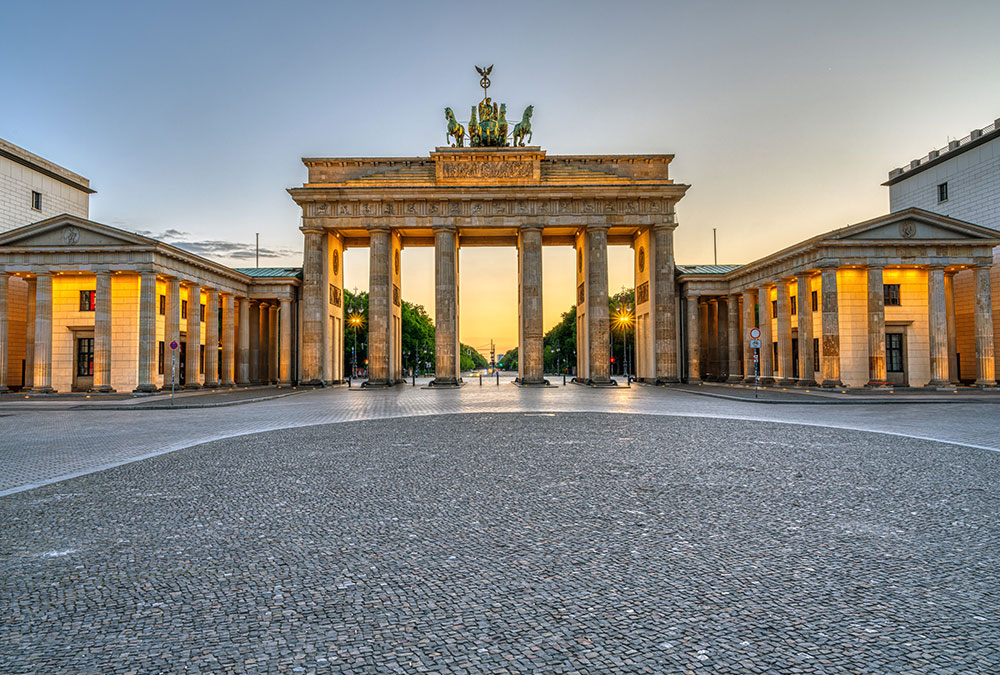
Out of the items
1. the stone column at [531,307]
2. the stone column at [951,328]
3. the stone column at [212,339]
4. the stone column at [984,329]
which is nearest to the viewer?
the stone column at [984,329]

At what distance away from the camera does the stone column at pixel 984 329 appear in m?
36.3

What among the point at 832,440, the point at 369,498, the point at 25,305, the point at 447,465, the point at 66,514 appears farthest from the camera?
the point at 25,305

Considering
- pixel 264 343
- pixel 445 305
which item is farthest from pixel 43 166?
pixel 445 305

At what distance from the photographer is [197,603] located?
441 cm

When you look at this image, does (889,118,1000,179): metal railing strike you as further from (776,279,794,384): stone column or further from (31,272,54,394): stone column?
(31,272,54,394): stone column

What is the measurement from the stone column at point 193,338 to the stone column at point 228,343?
2.61m

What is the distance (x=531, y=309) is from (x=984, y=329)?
94.7 feet

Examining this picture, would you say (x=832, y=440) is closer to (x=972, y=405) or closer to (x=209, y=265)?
(x=972, y=405)

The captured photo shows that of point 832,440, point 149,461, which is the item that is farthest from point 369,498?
point 832,440

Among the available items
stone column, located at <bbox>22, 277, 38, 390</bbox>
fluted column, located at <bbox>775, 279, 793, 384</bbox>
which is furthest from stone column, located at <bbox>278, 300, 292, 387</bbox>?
fluted column, located at <bbox>775, 279, 793, 384</bbox>

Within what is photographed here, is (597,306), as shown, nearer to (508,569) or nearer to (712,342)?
(712,342)

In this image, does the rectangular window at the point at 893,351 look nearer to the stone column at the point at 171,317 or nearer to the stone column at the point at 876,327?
the stone column at the point at 876,327

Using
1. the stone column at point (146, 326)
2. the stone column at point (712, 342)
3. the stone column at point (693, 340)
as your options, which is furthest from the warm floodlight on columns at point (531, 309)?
the stone column at point (146, 326)

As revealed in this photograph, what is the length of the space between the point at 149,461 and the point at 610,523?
8.91 m
